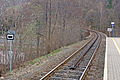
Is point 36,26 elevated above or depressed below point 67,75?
above

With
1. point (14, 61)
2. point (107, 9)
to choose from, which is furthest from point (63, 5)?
point (107, 9)

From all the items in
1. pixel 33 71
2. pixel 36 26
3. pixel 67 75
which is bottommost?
pixel 33 71

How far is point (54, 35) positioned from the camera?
82.2 feet

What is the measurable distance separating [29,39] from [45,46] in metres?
2.98

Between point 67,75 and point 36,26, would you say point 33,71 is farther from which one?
point 36,26

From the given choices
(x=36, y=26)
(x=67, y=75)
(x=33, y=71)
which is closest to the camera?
(x=67, y=75)

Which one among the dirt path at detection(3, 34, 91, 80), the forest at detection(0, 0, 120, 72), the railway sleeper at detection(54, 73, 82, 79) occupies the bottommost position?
the dirt path at detection(3, 34, 91, 80)

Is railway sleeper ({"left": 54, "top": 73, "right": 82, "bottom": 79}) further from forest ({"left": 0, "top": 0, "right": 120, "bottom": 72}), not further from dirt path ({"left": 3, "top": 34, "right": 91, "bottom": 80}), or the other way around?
forest ({"left": 0, "top": 0, "right": 120, "bottom": 72})

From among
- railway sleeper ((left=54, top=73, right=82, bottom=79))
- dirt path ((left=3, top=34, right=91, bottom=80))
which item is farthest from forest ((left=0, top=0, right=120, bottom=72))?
railway sleeper ((left=54, top=73, right=82, bottom=79))

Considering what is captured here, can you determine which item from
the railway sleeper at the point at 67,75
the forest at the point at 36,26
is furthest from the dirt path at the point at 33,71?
the forest at the point at 36,26

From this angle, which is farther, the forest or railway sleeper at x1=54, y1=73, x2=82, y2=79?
the forest

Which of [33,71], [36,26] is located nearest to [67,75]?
[33,71]

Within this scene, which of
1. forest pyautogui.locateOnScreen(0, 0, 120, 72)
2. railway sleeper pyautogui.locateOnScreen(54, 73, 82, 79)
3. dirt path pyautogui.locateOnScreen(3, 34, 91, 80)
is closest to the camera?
railway sleeper pyautogui.locateOnScreen(54, 73, 82, 79)

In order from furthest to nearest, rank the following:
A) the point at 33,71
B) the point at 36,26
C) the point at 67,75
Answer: the point at 36,26 → the point at 33,71 → the point at 67,75
